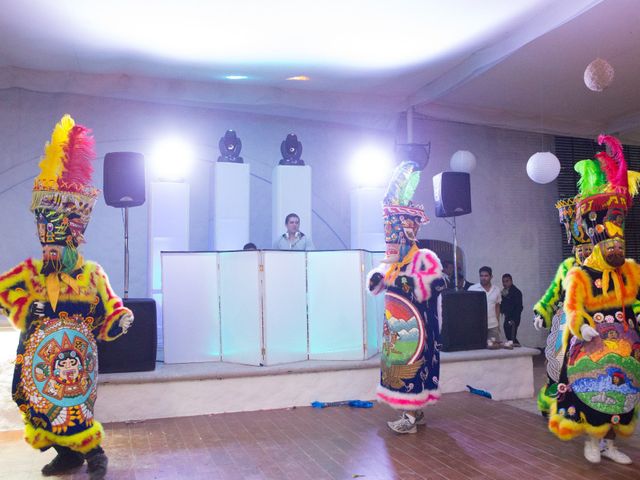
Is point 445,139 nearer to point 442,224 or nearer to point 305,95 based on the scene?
point 442,224

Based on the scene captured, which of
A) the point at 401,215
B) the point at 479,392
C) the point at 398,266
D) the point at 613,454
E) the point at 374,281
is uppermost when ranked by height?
the point at 401,215

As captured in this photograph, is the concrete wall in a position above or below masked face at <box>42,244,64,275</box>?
above

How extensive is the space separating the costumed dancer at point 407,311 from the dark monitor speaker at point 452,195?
2381mm

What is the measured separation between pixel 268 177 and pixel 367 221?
1562 millimetres

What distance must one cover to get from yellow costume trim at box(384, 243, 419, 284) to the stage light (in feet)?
13.6

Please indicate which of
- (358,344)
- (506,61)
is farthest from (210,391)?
(506,61)

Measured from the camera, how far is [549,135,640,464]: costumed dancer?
3473 millimetres

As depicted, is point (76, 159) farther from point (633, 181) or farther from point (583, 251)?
point (633, 181)

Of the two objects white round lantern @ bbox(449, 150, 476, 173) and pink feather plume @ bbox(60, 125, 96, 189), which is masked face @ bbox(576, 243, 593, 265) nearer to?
pink feather plume @ bbox(60, 125, 96, 189)

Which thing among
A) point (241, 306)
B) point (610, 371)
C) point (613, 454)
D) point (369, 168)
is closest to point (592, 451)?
point (613, 454)

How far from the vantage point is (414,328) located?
4207mm

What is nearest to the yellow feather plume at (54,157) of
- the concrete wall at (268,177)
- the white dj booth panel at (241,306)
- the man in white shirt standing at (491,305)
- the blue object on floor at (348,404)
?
the white dj booth panel at (241,306)

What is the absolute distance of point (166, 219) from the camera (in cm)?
683

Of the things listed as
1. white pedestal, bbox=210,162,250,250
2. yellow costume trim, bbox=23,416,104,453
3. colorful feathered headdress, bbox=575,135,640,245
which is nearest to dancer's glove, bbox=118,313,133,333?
yellow costume trim, bbox=23,416,104,453
